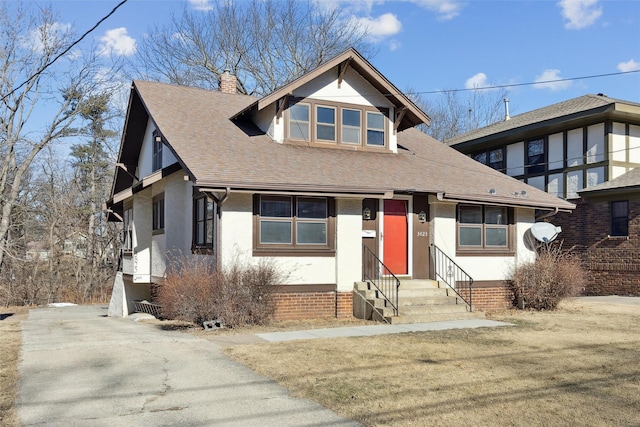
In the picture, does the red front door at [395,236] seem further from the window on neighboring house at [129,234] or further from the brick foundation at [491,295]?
the window on neighboring house at [129,234]

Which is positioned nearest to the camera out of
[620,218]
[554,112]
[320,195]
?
[320,195]

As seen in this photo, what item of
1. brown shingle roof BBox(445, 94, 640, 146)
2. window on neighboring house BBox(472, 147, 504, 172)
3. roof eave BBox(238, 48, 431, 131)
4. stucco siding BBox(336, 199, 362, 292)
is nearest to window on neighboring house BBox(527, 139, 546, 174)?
brown shingle roof BBox(445, 94, 640, 146)

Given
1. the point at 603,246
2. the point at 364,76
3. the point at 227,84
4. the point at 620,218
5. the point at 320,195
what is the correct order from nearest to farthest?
the point at 320,195
the point at 364,76
the point at 620,218
the point at 603,246
the point at 227,84

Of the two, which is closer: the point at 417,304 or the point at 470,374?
the point at 470,374

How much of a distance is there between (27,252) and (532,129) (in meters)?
23.4

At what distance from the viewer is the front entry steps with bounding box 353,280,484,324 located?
1266 centimetres

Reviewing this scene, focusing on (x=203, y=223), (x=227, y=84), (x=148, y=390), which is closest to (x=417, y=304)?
(x=203, y=223)

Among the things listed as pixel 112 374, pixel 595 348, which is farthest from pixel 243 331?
pixel 595 348

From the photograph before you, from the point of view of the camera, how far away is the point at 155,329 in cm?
1228

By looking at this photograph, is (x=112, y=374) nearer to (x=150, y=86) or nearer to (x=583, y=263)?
(x=150, y=86)

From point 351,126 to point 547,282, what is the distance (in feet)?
22.2

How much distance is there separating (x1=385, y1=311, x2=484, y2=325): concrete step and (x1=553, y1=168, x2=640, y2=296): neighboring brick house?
9002mm

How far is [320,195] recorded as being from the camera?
43.2ft

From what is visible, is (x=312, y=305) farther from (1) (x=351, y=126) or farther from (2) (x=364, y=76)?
(2) (x=364, y=76)
